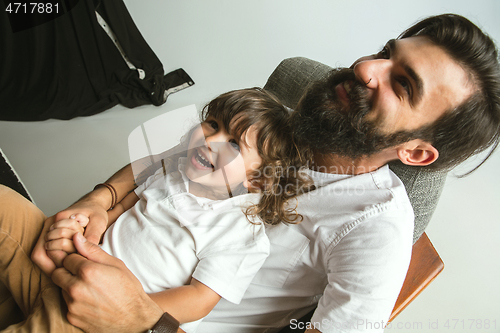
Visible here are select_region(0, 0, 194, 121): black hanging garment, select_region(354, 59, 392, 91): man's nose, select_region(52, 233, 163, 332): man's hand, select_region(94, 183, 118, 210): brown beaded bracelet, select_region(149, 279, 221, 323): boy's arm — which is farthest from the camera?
select_region(0, 0, 194, 121): black hanging garment

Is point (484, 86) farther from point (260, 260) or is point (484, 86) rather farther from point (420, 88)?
point (260, 260)

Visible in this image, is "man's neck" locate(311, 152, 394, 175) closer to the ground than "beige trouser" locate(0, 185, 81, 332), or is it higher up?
closer to the ground

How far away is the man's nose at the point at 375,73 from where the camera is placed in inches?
35.2

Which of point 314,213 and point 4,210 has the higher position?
point 4,210

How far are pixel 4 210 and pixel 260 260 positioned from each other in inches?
26.8

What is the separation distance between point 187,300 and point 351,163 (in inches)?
26.0

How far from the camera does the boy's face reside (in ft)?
2.96

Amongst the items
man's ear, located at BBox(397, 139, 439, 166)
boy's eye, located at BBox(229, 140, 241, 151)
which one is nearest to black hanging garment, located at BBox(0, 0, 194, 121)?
boy's eye, located at BBox(229, 140, 241, 151)

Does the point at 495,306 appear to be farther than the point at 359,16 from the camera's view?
No

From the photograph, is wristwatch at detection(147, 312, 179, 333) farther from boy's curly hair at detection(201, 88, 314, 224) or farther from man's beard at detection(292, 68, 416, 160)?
man's beard at detection(292, 68, 416, 160)

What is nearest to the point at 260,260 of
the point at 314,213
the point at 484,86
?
the point at 314,213

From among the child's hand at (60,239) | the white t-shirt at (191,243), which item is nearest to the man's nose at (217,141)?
the white t-shirt at (191,243)

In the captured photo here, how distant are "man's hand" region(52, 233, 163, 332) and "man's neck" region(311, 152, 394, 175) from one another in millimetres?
672

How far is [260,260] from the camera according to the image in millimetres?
896
